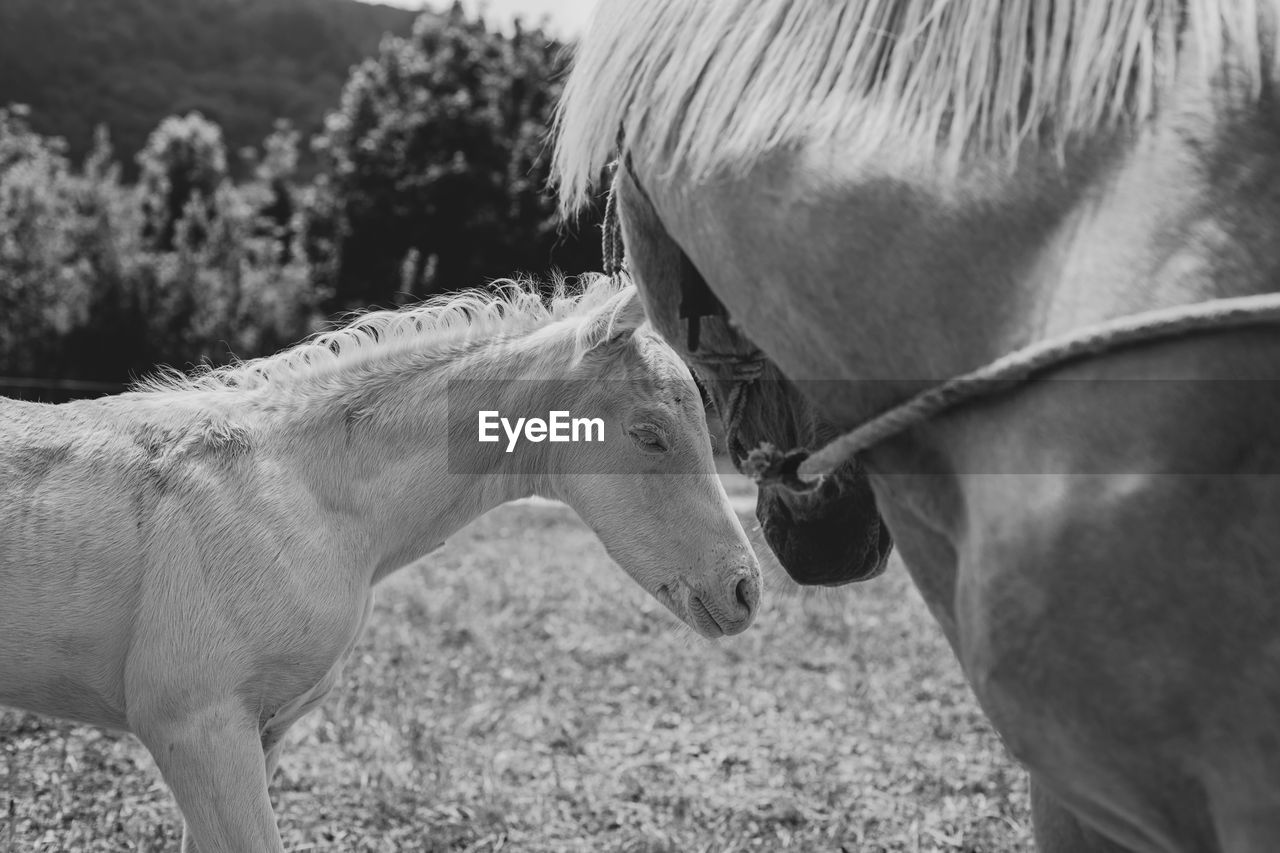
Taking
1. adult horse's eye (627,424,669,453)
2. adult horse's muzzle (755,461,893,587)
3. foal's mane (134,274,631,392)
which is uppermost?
adult horse's muzzle (755,461,893,587)

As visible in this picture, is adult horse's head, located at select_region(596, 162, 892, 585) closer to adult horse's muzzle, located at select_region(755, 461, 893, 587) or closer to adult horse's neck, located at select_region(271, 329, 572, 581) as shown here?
adult horse's muzzle, located at select_region(755, 461, 893, 587)

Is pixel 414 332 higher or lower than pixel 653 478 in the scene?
higher

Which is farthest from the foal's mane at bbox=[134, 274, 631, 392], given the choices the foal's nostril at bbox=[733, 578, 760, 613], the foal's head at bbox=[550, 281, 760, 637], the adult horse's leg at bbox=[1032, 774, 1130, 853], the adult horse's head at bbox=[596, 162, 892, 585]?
the adult horse's leg at bbox=[1032, 774, 1130, 853]

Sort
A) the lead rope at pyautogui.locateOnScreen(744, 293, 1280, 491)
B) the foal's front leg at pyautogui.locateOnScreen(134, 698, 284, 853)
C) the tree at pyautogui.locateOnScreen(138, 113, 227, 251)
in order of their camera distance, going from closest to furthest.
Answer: the lead rope at pyautogui.locateOnScreen(744, 293, 1280, 491) → the foal's front leg at pyautogui.locateOnScreen(134, 698, 284, 853) → the tree at pyautogui.locateOnScreen(138, 113, 227, 251)

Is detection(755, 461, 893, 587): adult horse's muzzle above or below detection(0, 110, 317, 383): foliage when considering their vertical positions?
above

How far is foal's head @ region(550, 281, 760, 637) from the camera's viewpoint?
271 cm

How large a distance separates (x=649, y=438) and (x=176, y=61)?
168 feet

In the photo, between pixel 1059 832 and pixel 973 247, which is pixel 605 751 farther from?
pixel 973 247

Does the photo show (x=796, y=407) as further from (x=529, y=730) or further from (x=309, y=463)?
(x=529, y=730)

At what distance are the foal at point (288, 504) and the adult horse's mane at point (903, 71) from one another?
56.7 inches

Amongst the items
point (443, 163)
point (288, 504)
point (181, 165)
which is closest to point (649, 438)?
point (288, 504)

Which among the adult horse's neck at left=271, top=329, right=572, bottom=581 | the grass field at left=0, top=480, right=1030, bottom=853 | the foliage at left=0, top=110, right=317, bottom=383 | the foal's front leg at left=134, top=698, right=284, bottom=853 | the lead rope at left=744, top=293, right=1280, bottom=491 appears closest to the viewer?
the lead rope at left=744, top=293, right=1280, bottom=491

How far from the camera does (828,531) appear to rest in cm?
170

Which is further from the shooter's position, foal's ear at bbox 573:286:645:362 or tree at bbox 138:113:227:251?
tree at bbox 138:113:227:251
